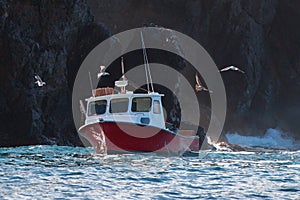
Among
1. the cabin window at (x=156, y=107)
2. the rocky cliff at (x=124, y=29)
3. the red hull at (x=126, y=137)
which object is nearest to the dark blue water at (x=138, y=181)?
the red hull at (x=126, y=137)

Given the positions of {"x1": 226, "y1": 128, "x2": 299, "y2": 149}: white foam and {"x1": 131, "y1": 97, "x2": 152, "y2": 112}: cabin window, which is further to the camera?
{"x1": 226, "y1": 128, "x2": 299, "y2": 149}: white foam

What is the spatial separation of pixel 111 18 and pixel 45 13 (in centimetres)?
2943

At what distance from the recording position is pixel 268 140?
84000 mm

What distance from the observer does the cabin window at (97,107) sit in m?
37.1

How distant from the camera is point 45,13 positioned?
164ft

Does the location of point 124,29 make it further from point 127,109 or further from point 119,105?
point 127,109

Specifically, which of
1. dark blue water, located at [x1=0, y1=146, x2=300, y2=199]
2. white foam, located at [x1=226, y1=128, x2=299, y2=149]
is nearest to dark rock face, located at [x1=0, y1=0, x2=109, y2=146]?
dark blue water, located at [x1=0, y1=146, x2=300, y2=199]

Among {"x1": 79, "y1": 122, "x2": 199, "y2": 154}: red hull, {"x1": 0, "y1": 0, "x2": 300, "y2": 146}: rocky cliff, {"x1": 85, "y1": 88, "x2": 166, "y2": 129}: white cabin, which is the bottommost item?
{"x1": 79, "y1": 122, "x2": 199, "y2": 154}: red hull

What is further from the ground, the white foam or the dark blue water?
the white foam

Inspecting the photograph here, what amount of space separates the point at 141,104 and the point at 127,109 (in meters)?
1.02

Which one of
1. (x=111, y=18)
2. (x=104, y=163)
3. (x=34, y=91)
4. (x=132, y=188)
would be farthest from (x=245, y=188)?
(x=111, y=18)

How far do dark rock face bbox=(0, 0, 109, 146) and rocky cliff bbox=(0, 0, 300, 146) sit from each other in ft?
0.24

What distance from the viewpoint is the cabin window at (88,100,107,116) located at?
3706 cm

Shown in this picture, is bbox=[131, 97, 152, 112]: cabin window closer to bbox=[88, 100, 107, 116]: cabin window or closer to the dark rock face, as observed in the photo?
bbox=[88, 100, 107, 116]: cabin window
